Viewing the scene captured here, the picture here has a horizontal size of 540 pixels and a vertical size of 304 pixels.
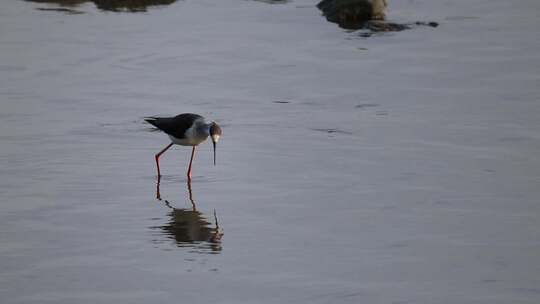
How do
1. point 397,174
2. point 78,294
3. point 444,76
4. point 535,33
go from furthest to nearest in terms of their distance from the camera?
point 535,33 → point 444,76 → point 397,174 → point 78,294

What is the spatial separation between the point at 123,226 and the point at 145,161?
2.93 meters

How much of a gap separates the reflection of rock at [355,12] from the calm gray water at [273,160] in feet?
1.66

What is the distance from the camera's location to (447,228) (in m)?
10.2

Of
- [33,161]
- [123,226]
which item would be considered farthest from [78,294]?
[33,161]

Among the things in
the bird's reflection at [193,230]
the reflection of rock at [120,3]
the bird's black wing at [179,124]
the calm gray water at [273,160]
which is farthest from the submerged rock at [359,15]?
the bird's reflection at [193,230]

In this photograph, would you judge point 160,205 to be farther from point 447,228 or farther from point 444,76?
point 444,76

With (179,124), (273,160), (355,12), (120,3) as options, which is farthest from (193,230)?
(120,3)

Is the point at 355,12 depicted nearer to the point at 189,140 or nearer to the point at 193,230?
the point at 189,140

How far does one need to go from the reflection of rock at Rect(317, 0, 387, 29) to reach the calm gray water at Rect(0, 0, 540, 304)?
19.9 inches

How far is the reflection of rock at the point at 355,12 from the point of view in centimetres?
2133

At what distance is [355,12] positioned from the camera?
21.4 meters

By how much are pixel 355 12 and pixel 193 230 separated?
1187cm

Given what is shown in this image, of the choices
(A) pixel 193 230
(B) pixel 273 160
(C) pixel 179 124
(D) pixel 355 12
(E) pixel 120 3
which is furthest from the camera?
(E) pixel 120 3

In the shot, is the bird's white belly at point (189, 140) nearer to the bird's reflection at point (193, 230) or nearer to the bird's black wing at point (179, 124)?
the bird's black wing at point (179, 124)
